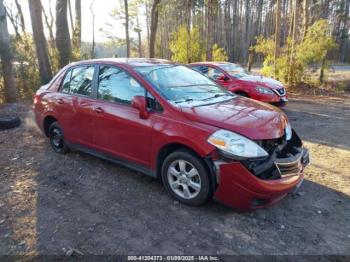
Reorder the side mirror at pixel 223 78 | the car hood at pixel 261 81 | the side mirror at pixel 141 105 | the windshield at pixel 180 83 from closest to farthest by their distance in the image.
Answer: the side mirror at pixel 141 105
the windshield at pixel 180 83
the car hood at pixel 261 81
the side mirror at pixel 223 78

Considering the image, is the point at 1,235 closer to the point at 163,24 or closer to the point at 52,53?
the point at 52,53

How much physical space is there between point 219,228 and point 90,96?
9.14 ft

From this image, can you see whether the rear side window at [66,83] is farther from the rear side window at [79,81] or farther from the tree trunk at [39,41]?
the tree trunk at [39,41]

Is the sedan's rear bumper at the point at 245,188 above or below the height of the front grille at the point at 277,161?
below

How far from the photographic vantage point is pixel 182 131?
3.79 m

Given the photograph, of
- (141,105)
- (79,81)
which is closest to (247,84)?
(79,81)

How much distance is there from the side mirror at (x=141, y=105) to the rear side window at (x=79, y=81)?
1216 mm

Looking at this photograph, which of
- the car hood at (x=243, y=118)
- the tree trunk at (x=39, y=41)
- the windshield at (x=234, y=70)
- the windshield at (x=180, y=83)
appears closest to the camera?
the car hood at (x=243, y=118)

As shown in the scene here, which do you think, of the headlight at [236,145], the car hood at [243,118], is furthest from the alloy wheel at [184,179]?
the car hood at [243,118]

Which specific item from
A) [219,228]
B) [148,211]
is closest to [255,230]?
[219,228]

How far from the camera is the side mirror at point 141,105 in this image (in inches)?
161

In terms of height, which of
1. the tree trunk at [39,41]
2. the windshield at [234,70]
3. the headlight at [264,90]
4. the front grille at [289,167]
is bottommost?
the front grille at [289,167]

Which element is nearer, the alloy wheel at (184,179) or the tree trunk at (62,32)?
the alloy wheel at (184,179)

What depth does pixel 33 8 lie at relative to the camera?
13.3 metres
